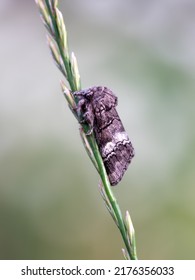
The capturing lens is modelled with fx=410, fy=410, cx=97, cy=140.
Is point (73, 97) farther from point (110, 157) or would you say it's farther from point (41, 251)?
point (41, 251)

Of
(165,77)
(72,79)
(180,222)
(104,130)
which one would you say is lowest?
(180,222)

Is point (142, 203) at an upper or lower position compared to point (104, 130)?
lower

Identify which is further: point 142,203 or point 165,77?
point 165,77

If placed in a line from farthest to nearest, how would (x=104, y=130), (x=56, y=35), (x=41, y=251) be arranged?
(x=41, y=251) → (x=104, y=130) → (x=56, y=35)

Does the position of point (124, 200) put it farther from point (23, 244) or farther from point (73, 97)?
point (73, 97)
